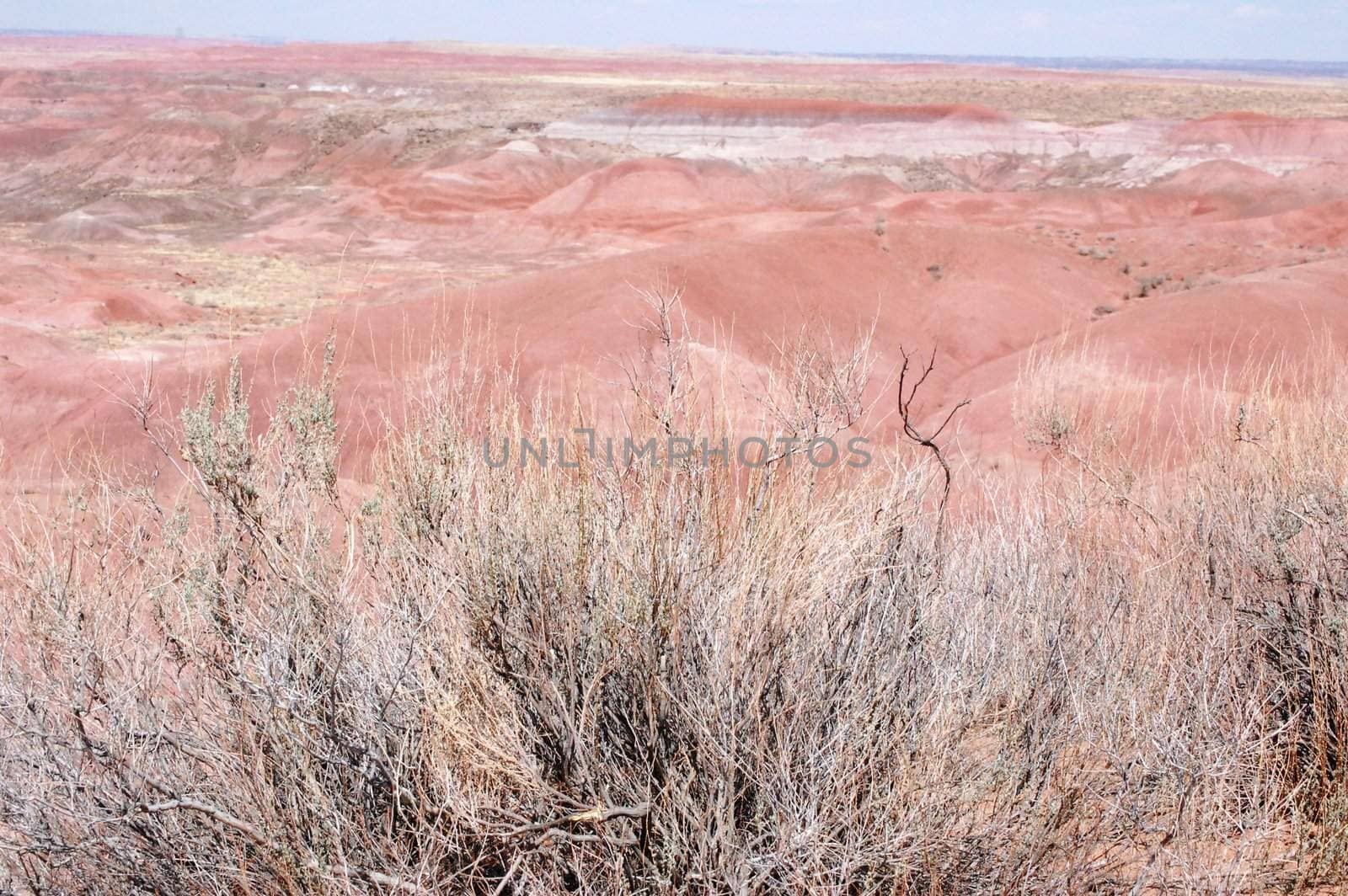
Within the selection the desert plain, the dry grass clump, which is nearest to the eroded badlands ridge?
the desert plain

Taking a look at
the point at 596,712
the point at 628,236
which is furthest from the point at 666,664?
the point at 628,236

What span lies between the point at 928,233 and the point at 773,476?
2364cm

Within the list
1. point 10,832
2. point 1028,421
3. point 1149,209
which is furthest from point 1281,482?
point 1149,209

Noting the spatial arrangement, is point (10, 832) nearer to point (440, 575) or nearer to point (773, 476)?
point (440, 575)

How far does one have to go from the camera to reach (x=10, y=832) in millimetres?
3934

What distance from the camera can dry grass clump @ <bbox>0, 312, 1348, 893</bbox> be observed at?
347 centimetres

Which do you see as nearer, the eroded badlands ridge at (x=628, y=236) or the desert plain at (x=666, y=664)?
the desert plain at (x=666, y=664)

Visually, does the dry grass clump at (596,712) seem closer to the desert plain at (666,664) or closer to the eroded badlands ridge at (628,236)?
the desert plain at (666,664)

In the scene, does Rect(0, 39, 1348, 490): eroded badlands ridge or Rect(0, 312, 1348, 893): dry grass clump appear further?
Rect(0, 39, 1348, 490): eroded badlands ridge

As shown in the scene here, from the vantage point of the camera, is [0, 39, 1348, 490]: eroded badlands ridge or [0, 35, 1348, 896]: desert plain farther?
[0, 39, 1348, 490]: eroded badlands ridge

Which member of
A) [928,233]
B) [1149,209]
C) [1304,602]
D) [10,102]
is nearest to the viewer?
[1304,602]

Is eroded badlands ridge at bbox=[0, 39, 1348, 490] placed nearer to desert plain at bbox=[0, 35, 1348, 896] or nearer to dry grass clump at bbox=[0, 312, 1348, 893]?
desert plain at bbox=[0, 35, 1348, 896]

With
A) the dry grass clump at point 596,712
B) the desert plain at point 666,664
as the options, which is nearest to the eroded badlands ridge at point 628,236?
the desert plain at point 666,664

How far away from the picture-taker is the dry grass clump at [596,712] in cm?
347
